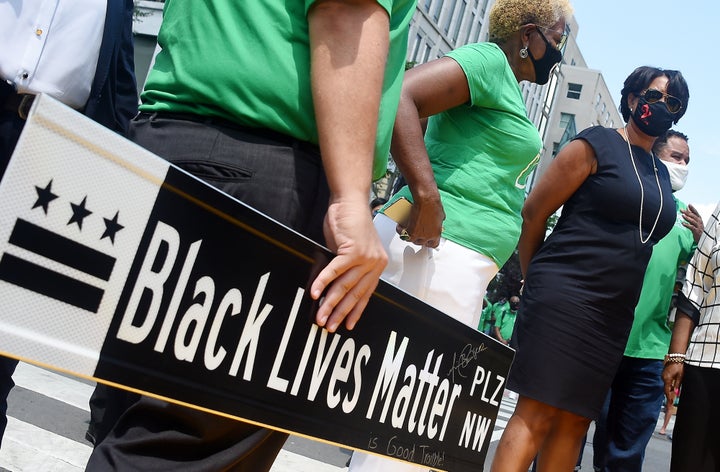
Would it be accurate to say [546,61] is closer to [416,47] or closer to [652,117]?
[652,117]

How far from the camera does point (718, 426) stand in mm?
3057

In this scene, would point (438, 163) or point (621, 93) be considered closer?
point (438, 163)

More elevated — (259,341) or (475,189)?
(475,189)

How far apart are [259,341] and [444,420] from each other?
24.3 inches

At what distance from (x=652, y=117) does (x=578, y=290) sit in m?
0.92

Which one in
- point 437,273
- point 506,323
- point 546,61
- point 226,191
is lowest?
point 226,191

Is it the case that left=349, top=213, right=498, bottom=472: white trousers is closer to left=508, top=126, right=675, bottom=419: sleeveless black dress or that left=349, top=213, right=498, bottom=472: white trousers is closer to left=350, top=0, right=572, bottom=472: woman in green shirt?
left=350, top=0, right=572, bottom=472: woman in green shirt

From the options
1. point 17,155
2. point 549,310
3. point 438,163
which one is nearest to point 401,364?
point 17,155

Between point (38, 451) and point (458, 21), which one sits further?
point (458, 21)

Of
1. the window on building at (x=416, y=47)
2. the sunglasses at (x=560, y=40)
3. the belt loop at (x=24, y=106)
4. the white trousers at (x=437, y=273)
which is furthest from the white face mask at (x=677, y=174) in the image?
the window on building at (x=416, y=47)

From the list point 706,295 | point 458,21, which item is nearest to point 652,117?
point 706,295

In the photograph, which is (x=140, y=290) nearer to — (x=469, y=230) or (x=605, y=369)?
(x=469, y=230)

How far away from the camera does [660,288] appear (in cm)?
448
